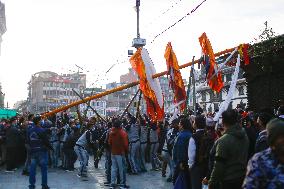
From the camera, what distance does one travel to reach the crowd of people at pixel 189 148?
3.36 meters

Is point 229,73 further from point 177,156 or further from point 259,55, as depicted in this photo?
point 177,156

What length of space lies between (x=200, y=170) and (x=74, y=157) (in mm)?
9040

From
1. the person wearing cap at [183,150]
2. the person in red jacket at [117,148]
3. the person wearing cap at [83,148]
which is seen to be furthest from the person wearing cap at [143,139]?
the person wearing cap at [183,150]

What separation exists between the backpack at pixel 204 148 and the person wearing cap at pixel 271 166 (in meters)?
3.59

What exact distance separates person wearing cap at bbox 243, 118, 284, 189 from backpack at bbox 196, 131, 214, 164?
3.59 metres

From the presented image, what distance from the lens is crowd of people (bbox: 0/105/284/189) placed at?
336cm

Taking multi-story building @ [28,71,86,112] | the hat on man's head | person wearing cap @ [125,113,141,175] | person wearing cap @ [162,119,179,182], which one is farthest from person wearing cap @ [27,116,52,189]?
multi-story building @ [28,71,86,112]

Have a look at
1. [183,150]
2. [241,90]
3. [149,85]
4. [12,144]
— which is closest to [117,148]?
[149,85]

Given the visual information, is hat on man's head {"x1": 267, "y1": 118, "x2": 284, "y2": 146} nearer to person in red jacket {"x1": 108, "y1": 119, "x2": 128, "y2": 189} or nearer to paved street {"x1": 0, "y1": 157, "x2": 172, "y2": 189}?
person in red jacket {"x1": 108, "y1": 119, "x2": 128, "y2": 189}

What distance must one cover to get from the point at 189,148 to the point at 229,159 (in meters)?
1.65

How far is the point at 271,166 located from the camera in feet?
10.7

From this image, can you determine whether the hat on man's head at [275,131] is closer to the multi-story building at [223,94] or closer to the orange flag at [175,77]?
the orange flag at [175,77]

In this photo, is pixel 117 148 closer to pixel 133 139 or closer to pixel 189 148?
pixel 133 139

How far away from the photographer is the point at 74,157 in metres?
15.3
